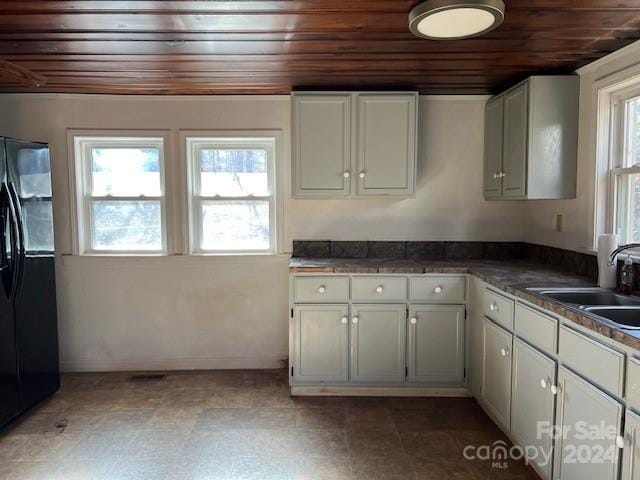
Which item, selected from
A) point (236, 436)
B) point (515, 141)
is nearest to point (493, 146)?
point (515, 141)

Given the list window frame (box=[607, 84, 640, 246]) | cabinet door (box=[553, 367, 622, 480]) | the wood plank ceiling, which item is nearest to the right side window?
window frame (box=[607, 84, 640, 246])

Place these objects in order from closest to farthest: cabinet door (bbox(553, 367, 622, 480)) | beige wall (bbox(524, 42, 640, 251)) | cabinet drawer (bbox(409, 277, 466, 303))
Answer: cabinet door (bbox(553, 367, 622, 480)) → beige wall (bbox(524, 42, 640, 251)) → cabinet drawer (bbox(409, 277, 466, 303))

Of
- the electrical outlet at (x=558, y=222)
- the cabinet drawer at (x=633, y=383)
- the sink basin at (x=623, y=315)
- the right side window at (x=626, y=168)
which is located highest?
the right side window at (x=626, y=168)

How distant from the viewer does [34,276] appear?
281 cm

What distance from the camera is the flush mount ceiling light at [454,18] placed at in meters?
1.68

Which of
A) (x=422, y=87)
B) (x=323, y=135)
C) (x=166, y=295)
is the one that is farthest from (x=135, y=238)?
(x=422, y=87)

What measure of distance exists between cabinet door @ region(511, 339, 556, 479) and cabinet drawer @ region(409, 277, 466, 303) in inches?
26.5

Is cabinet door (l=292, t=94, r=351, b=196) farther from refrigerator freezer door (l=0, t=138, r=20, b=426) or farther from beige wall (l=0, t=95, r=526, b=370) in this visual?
refrigerator freezer door (l=0, t=138, r=20, b=426)

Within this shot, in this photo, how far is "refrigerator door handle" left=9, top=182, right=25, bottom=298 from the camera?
8.48ft

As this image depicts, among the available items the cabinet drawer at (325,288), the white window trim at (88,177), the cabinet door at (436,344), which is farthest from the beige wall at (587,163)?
the white window trim at (88,177)

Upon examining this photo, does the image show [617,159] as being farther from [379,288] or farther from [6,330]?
[6,330]

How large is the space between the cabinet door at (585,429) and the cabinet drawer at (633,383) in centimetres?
7

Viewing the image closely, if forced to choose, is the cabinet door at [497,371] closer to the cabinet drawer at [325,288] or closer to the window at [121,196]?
the cabinet drawer at [325,288]

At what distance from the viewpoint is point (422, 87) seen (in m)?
3.14
